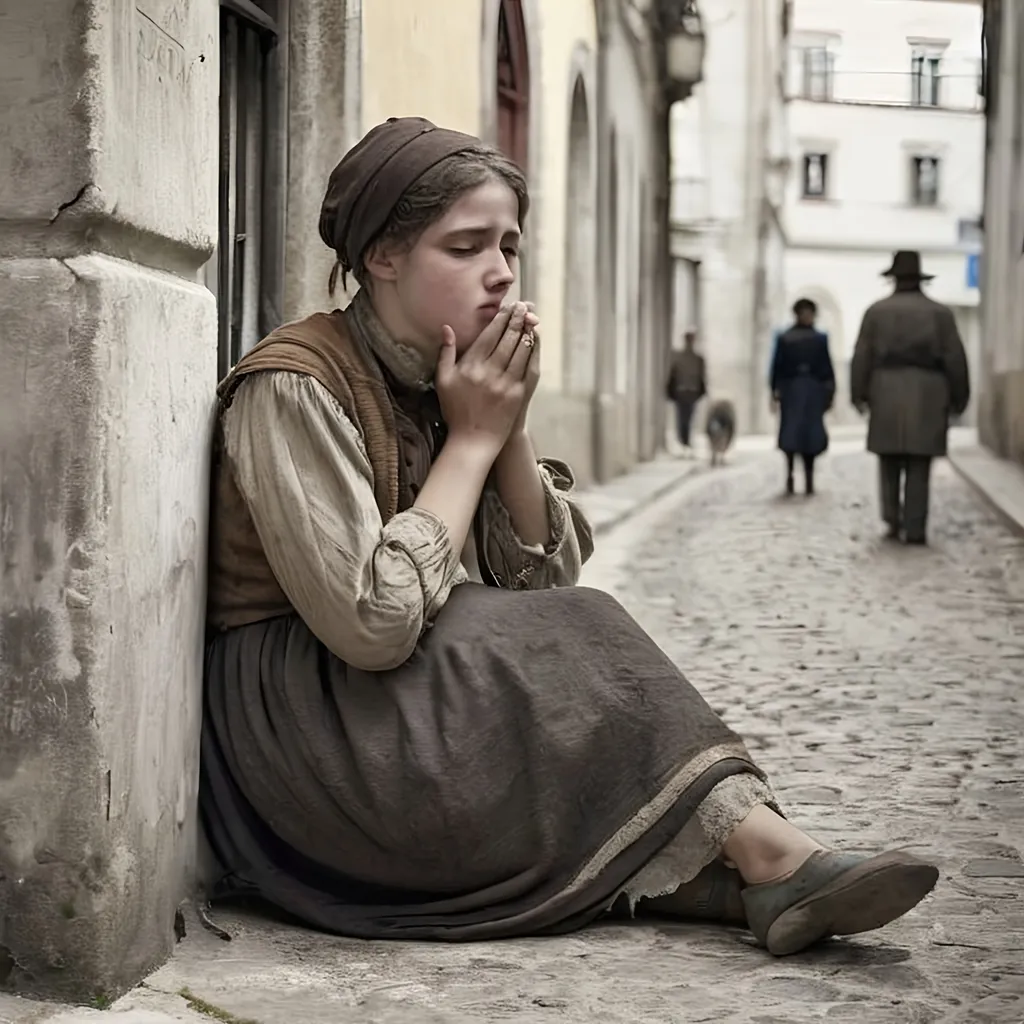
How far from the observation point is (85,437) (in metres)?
2.66

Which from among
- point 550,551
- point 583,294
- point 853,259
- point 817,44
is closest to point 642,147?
point 583,294

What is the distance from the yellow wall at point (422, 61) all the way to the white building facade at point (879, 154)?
36842 millimetres

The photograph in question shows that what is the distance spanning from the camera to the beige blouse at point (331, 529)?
3016 mm

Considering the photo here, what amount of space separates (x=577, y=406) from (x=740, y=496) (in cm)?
176

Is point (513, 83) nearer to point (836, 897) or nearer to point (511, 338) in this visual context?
point (511, 338)

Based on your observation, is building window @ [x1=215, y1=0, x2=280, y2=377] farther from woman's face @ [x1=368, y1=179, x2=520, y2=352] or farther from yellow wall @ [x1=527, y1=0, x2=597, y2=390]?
yellow wall @ [x1=527, y1=0, x2=597, y2=390]

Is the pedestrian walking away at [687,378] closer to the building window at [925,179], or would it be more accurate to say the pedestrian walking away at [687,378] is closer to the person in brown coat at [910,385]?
the person in brown coat at [910,385]

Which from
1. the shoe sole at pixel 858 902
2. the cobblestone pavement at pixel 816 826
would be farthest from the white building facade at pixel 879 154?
the shoe sole at pixel 858 902

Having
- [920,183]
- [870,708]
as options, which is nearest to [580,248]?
[870,708]

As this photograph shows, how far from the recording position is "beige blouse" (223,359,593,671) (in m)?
3.02

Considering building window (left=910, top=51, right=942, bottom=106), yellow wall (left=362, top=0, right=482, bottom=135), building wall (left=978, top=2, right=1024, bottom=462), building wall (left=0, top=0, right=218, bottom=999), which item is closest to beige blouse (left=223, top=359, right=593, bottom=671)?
building wall (left=0, top=0, right=218, bottom=999)

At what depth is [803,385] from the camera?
16.0 meters

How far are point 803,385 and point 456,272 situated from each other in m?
13.0

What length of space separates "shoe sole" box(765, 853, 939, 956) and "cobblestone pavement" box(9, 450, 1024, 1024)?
5cm
